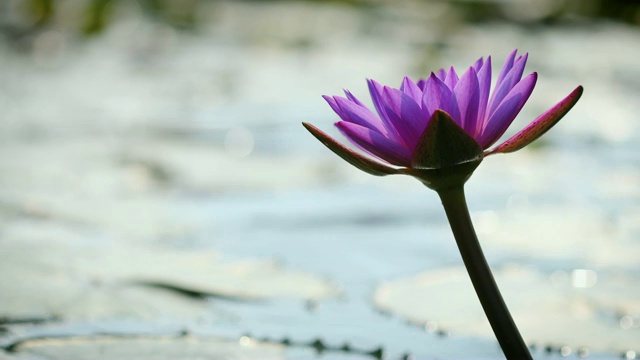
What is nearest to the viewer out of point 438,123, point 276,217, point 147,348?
point 438,123

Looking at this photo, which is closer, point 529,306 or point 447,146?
point 447,146

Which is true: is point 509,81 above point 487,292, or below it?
above

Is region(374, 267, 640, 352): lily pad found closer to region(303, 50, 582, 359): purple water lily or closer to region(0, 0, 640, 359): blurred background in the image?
region(0, 0, 640, 359): blurred background

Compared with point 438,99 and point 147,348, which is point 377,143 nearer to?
point 438,99

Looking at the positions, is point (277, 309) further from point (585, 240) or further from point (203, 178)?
point (203, 178)

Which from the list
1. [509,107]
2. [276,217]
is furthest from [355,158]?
[276,217]

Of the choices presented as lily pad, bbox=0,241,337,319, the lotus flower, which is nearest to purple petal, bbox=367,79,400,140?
the lotus flower
